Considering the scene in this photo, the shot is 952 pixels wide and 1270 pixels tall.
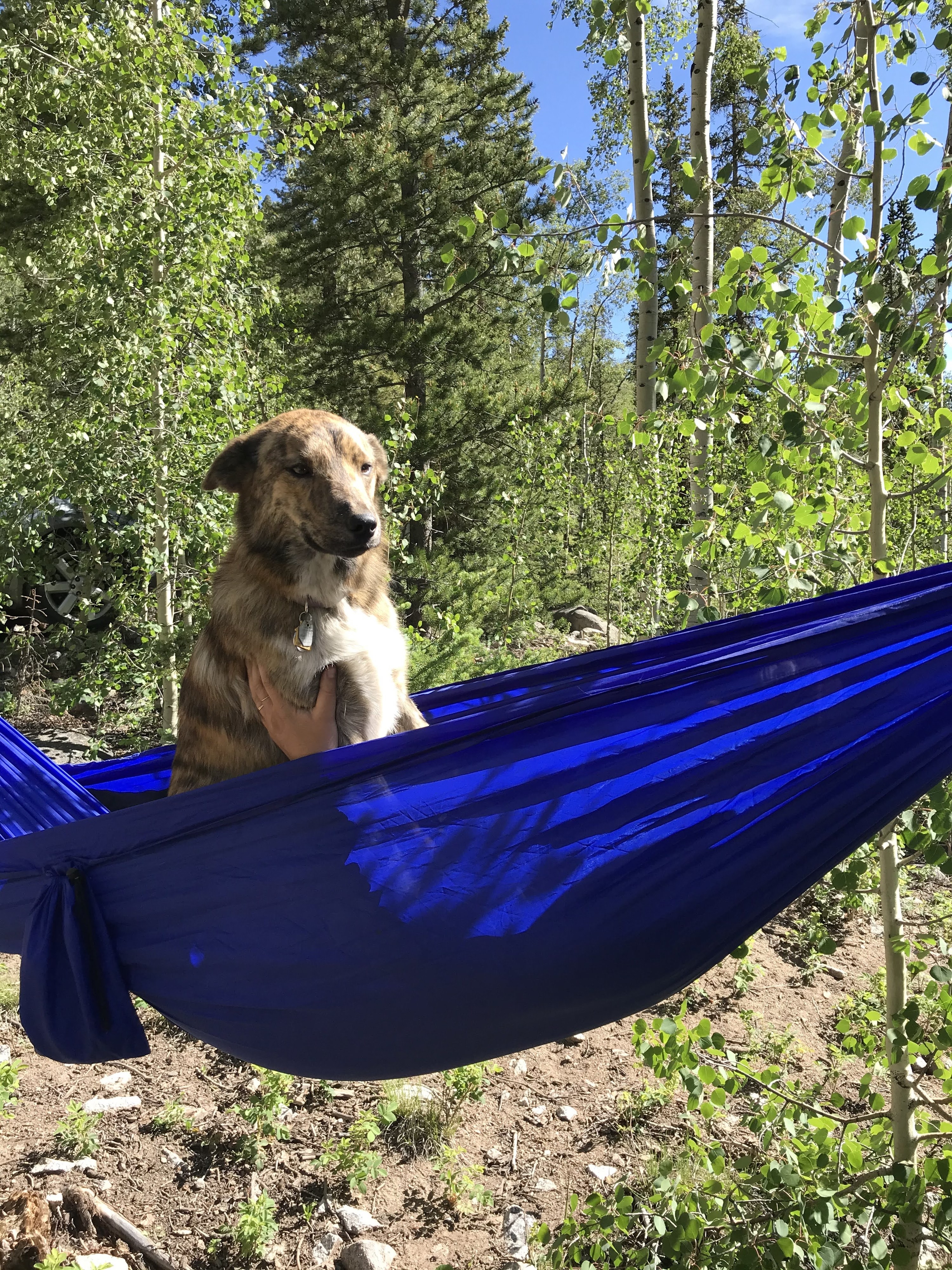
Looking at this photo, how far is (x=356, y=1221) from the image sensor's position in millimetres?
2521

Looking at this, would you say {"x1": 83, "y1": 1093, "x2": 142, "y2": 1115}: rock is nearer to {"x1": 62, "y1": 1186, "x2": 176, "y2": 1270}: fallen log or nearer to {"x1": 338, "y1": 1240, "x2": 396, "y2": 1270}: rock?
{"x1": 62, "y1": 1186, "x2": 176, "y2": 1270}: fallen log

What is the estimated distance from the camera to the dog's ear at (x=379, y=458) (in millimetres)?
2455

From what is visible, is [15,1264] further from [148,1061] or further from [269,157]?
[269,157]

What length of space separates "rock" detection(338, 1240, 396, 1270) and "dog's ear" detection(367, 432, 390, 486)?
2059 millimetres

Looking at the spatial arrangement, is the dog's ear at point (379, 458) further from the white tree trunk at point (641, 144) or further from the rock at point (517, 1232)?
the white tree trunk at point (641, 144)

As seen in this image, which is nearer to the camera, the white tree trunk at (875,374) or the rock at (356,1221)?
the white tree trunk at (875,374)

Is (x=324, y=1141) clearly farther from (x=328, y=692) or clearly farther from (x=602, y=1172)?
(x=328, y=692)

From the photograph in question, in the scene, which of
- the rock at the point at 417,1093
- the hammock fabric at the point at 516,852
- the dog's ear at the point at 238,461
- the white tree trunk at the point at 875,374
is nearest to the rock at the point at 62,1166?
the rock at the point at 417,1093

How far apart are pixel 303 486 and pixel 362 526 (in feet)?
0.73

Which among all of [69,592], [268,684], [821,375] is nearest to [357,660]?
[268,684]

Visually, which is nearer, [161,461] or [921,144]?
[921,144]

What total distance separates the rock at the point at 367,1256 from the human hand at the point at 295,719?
4.51 feet

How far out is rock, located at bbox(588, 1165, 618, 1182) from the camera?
2.76m

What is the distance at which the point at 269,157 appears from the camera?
8156 millimetres
